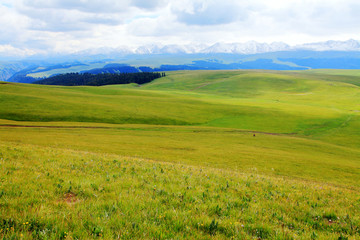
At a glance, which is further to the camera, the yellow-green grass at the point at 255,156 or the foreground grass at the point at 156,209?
the yellow-green grass at the point at 255,156

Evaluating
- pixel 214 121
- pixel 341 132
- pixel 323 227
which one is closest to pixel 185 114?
pixel 214 121

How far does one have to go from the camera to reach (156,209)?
6.76 meters

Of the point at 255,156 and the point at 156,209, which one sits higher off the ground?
the point at 156,209

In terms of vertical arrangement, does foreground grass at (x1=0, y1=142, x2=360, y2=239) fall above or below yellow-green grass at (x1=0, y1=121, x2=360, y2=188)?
above

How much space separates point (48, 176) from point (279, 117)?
271 feet

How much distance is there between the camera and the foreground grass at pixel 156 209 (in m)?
5.44

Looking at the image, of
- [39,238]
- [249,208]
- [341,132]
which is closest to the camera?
[39,238]

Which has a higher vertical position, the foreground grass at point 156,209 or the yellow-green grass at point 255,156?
the foreground grass at point 156,209

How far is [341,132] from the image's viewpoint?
6359 centimetres

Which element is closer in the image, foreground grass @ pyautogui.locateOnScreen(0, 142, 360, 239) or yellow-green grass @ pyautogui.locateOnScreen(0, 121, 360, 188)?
foreground grass @ pyautogui.locateOnScreen(0, 142, 360, 239)

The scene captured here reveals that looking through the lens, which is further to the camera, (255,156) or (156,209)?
(255,156)

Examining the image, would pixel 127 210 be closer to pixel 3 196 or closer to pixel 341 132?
pixel 3 196

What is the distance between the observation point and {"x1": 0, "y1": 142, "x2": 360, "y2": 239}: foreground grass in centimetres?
544

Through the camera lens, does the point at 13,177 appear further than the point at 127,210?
Yes
